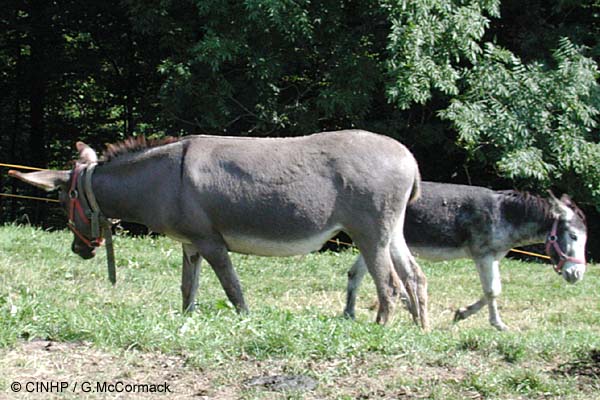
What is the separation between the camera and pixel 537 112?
14938 mm

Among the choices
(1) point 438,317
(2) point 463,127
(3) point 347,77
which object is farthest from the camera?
(3) point 347,77

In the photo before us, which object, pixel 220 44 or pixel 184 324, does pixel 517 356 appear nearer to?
pixel 184 324

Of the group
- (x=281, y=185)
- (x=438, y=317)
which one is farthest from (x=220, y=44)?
(x=281, y=185)

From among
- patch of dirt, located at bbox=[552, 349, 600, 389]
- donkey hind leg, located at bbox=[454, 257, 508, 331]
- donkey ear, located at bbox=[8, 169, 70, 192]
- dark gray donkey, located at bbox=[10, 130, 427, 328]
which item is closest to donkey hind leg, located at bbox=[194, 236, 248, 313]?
dark gray donkey, located at bbox=[10, 130, 427, 328]

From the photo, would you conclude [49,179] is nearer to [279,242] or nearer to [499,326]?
[279,242]

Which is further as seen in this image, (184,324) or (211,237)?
(211,237)

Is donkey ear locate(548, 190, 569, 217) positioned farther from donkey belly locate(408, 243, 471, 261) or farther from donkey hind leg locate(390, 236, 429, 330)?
donkey hind leg locate(390, 236, 429, 330)

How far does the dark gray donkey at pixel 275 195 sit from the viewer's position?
7863mm

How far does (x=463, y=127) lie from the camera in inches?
569

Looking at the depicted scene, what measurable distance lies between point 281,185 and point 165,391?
271 cm

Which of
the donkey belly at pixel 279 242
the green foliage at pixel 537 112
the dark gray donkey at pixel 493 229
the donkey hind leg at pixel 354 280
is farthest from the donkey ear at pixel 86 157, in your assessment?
the green foliage at pixel 537 112

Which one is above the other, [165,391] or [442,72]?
[442,72]
